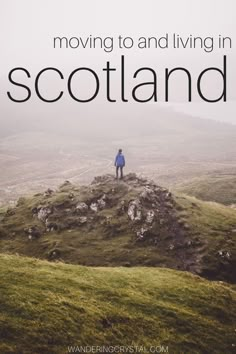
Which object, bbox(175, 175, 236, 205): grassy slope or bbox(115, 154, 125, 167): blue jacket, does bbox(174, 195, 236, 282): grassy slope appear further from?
bbox(175, 175, 236, 205): grassy slope

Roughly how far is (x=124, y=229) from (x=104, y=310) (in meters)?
20.0

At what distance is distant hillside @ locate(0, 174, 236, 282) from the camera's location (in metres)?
37.9

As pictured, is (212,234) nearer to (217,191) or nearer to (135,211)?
(135,211)

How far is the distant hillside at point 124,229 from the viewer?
3794 cm

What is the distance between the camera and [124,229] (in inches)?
1671

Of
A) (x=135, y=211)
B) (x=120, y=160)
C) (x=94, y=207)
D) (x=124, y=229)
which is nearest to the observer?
(x=124, y=229)

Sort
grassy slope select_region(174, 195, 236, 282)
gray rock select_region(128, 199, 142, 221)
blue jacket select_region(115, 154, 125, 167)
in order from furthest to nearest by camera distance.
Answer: blue jacket select_region(115, 154, 125, 167) < gray rock select_region(128, 199, 142, 221) < grassy slope select_region(174, 195, 236, 282)

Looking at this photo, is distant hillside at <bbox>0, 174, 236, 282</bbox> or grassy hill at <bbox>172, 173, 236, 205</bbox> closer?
distant hillside at <bbox>0, 174, 236, 282</bbox>

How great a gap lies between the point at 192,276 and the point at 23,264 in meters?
13.5

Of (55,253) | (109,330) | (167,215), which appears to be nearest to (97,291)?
(109,330)

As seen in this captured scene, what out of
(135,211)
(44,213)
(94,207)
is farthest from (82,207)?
(135,211)

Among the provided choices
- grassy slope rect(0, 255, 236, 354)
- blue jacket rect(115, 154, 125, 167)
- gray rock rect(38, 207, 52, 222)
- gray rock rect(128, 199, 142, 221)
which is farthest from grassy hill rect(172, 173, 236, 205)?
grassy slope rect(0, 255, 236, 354)

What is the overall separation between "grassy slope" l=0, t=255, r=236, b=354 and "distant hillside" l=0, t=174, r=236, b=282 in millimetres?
8201

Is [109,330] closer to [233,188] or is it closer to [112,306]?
[112,306]
